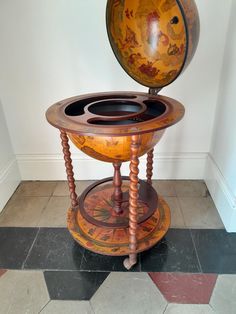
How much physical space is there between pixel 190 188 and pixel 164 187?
20 cm

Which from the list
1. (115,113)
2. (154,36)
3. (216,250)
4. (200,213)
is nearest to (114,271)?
(216,250)

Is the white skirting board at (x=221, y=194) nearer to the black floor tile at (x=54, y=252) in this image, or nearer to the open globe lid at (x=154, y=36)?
the open globe lid at (x=154, y=36)

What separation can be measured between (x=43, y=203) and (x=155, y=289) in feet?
3.33

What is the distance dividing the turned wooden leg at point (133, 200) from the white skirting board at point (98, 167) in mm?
851

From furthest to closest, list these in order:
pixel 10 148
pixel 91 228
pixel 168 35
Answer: pixel 10 148 < pixel 91 228 < pixel 168 35

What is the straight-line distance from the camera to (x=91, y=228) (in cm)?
139

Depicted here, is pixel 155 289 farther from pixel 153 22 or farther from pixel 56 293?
pixel 153 22

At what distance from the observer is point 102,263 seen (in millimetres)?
1338

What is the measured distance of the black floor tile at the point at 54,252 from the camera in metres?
1.34

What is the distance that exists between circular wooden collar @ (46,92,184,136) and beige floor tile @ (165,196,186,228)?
0.74 meters

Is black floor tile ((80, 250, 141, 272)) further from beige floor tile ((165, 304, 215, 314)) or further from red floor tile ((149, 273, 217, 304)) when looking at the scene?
beige floor tile ((165, 304, 215, 314))

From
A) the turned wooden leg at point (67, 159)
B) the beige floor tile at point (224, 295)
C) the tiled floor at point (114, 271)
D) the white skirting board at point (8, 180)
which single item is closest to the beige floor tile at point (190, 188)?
the tiled floor at point (114, 271)

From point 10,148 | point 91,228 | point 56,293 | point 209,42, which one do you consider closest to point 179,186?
point 91,228

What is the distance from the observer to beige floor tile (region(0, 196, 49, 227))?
64.6 inches
